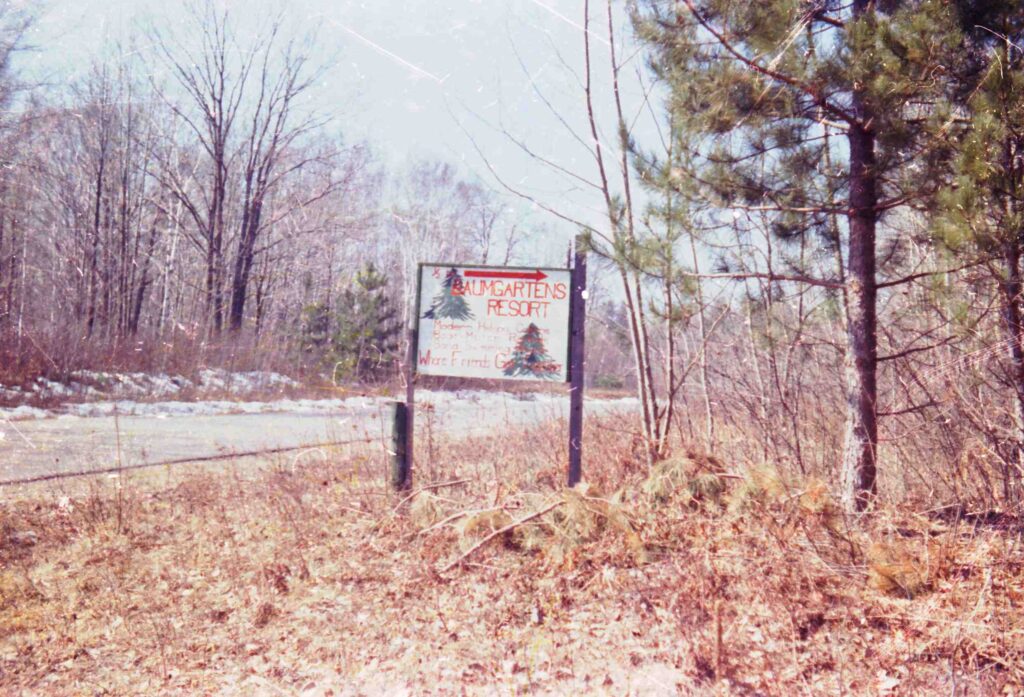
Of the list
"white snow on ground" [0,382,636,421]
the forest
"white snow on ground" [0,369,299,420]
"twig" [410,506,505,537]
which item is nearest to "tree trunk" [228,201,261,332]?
"white snow on ground" [0,369,299,420]

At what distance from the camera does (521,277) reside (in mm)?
6441

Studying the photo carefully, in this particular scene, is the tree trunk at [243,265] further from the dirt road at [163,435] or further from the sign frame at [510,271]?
the sign frame at [510,271]

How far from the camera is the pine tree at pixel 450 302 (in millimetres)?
6539

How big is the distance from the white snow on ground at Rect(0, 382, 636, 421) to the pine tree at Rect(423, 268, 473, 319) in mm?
2150

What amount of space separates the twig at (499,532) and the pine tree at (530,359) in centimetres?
126

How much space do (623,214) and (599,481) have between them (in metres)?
2.41

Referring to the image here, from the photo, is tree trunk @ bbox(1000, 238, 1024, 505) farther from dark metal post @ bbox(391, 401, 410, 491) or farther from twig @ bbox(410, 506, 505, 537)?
dark metal post @ bbox(391, 401, 410, 491)

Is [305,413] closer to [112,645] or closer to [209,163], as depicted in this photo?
[112,645]

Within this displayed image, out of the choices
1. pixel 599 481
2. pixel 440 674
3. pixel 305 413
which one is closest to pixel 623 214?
pixel 599 481

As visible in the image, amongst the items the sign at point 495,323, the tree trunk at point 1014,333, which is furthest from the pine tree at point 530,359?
the tree trunk at point 1014,333

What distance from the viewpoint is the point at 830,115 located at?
532 cm

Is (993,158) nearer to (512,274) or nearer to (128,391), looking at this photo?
(512,274)

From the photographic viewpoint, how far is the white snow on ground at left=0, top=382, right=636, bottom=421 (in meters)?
10.7

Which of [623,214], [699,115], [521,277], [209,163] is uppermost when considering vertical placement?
[209,163]
